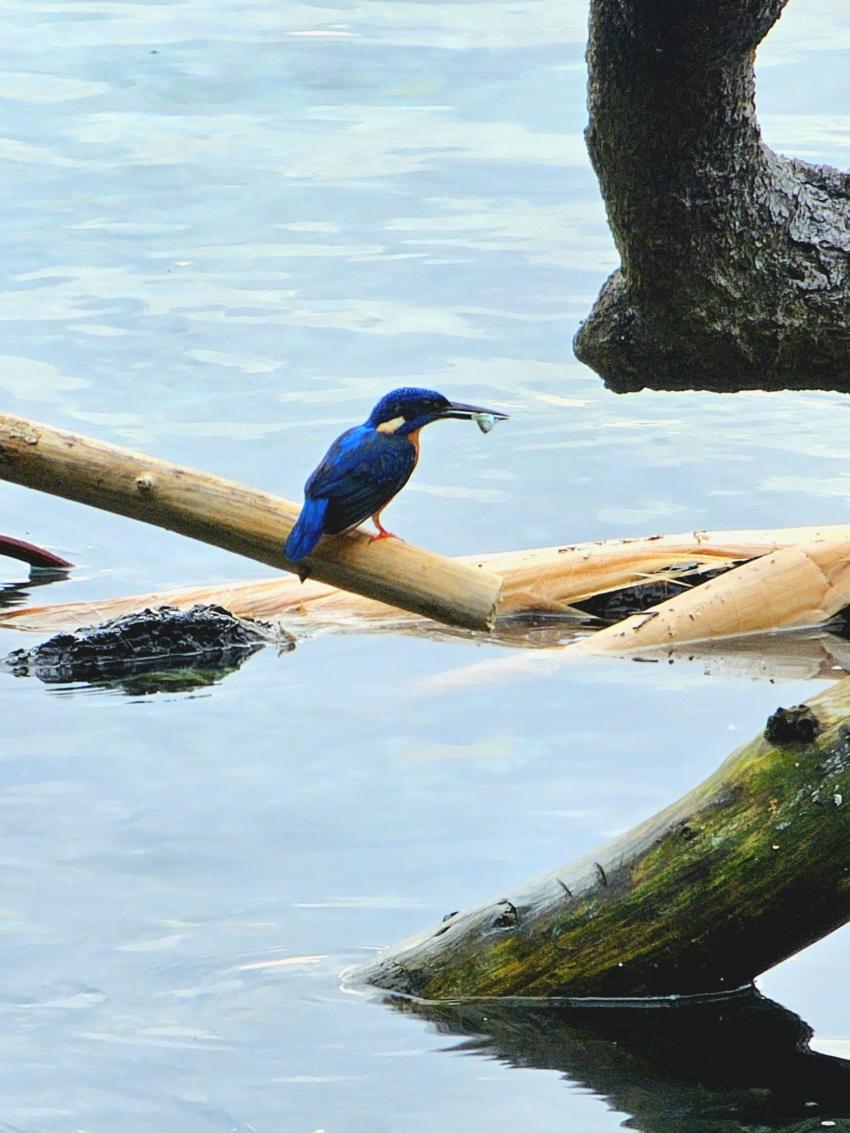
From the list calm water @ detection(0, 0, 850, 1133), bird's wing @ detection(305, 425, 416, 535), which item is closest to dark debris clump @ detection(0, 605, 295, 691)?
calm water @ detection(0, 0, 850, 1133)

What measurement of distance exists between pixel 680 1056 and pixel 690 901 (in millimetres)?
282

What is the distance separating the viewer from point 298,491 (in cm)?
825

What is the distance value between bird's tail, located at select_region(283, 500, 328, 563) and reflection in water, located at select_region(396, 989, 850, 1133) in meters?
0.91

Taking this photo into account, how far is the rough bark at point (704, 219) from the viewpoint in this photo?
3.09 metres

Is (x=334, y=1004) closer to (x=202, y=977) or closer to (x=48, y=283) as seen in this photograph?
(x=202, y=977)

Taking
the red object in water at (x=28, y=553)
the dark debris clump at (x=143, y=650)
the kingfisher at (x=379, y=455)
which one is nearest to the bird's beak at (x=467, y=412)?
the kingfisher at (x=379, y=455)

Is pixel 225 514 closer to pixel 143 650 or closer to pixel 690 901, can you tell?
pixel 690 901

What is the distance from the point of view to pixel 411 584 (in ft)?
11.7

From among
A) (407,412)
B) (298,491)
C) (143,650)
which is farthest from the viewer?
(298,491)

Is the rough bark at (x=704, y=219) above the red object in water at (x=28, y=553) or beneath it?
above

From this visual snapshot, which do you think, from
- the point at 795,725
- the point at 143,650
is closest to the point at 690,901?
the point at 795,725

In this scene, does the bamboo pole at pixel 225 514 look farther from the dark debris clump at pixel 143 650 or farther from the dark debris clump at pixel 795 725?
the dark debris clump at pixel 143 650

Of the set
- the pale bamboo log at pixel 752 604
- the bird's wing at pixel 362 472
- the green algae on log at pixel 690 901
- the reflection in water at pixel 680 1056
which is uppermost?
the bird's wing at pixel 362 472

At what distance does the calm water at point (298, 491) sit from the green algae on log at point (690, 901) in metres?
0.16
